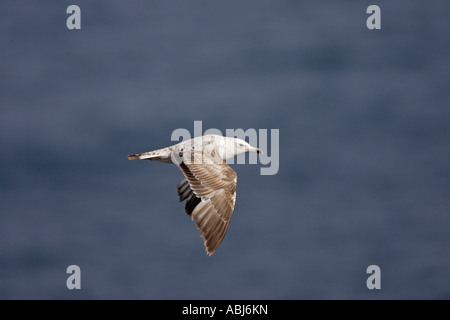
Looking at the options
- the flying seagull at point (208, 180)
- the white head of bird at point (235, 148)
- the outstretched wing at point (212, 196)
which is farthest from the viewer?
the white head of bird at point (235, 148)

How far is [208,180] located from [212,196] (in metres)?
0.29

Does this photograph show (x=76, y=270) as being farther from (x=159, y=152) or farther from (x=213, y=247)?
(x=213, y=247)

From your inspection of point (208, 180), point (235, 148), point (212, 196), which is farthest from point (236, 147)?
point (212, 196)

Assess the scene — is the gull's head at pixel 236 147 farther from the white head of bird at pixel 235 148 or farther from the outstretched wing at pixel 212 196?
the outstretched wing at pixel 212 196

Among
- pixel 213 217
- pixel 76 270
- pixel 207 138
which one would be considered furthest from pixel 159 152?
pixel 76 270

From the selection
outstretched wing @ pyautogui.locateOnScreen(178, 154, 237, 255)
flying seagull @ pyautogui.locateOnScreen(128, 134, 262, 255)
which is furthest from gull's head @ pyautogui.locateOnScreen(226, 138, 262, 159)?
outstretched wing @ pyautogui.locateOnScreen(178, 154, 237, 255)

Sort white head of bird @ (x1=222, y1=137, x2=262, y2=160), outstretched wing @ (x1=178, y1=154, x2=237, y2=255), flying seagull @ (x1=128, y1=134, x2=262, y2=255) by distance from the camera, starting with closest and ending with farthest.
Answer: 1. outstretched wing @ (x1=178, y1=154, x2=237, y2=255)
2. flying seagull @ (x1=128, y1=134, x2=262, y2=255)
3. white head of bird @ (x1=222, y1=137, x2=262, y2=160)

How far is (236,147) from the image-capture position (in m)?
15.6

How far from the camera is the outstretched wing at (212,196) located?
1350 cm

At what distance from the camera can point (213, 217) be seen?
44.9 ft

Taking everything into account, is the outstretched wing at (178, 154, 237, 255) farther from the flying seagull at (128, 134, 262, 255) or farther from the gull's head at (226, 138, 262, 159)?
the gull's head at (226, 138, 262, 159)

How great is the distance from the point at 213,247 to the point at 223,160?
2304 mm

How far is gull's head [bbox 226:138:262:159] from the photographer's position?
15445mm

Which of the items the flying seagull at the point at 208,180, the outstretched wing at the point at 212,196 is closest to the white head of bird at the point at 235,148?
the flying seagull at the point at 208,180
